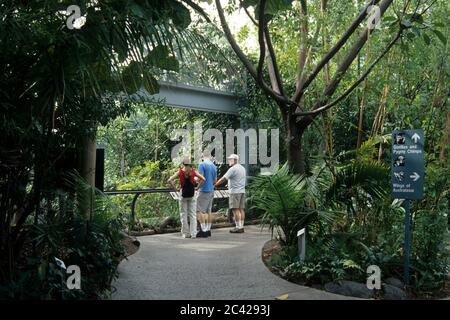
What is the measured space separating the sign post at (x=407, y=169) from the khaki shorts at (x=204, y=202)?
4519 mm

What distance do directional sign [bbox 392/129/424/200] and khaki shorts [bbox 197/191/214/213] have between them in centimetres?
452

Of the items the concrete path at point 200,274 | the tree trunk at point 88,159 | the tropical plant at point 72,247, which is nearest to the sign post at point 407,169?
the concrete path at point 200,274

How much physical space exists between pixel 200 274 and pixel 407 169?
9.58 ft

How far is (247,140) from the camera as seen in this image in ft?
44.7

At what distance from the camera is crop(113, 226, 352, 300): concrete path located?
19.0ft

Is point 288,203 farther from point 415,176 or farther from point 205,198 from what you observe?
point 205,198

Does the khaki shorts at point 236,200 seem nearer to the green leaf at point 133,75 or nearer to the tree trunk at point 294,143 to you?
the tree trunk at point 294,143

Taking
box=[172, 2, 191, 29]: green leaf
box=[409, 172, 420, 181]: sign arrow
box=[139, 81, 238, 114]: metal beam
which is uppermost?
box=[139, 81, 238, 114]: metal beam

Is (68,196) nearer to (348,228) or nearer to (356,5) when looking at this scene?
(348,228)
